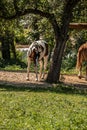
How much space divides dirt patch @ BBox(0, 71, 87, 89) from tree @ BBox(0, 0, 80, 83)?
0.78 m


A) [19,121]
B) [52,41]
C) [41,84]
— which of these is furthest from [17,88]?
[52,41]

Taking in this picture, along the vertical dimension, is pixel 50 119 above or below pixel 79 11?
below

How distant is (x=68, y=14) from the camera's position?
55.5 feet

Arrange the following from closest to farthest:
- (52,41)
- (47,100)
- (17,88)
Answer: (47,100)
(17,88)
(52,41)

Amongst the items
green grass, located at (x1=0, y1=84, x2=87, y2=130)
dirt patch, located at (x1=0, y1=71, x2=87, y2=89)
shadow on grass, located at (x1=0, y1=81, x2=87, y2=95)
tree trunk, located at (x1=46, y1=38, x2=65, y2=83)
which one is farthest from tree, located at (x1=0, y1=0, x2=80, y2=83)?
green grass, located at (x1=0, y1=84, x2=87, y2=130)

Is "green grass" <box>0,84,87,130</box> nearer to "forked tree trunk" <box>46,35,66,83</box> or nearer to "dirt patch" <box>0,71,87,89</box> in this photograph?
"dirt patch" <box>0,71,87,89</box>

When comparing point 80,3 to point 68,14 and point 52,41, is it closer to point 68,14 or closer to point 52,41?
point 68,14

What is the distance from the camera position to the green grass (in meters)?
8.26

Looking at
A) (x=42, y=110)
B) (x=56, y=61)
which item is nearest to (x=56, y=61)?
(x=56, y=61)

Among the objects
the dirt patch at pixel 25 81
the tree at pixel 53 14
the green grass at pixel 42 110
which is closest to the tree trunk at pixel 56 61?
the tree at pixel 53 14

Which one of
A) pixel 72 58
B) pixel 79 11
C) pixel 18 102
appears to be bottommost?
pixel 72 58

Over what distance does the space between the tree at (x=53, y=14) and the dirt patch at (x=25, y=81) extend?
2.55ft

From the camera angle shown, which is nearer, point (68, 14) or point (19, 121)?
point (19, 121)

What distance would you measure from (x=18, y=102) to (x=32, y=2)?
6.26 m
